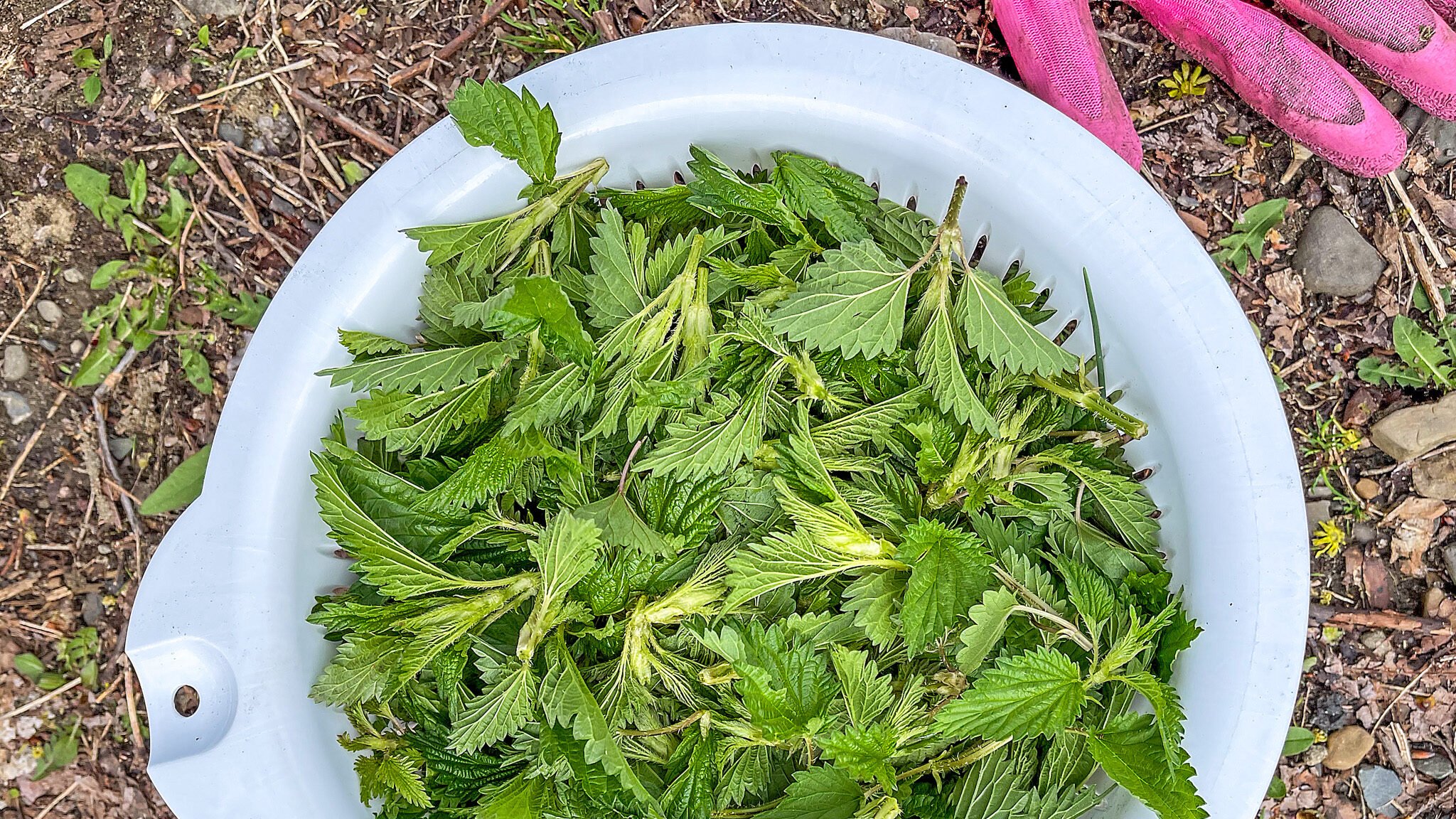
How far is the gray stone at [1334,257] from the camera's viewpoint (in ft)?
5.57

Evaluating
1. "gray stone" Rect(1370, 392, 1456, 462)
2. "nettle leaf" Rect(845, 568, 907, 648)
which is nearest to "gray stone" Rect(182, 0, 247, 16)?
"nettle leaf" Rect(845, 568, 907, 648)

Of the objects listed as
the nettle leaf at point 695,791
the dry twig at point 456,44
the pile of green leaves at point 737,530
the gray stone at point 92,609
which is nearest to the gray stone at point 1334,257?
the pile of green leaves at point 737,530

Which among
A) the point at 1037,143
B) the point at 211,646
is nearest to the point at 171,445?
the point at 211,646

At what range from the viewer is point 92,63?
1.72 metres

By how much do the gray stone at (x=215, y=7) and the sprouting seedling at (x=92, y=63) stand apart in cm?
16

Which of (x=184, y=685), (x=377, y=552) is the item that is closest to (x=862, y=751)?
(x=377, y=552)

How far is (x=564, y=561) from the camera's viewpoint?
1.14 metres

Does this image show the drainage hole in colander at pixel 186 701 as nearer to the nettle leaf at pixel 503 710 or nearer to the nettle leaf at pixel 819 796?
the nettle leaf at pixel 503 710

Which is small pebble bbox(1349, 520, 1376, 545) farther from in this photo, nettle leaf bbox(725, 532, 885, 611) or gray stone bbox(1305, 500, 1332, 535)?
nettle leaf bbox(725, 532, 885, 611)

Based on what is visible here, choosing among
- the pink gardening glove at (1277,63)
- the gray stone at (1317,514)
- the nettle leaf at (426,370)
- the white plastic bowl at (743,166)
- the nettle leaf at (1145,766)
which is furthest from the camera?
the gray stone at (1317,514)

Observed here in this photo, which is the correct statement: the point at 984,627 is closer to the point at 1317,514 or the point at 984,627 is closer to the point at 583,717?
A: the point at 583,717

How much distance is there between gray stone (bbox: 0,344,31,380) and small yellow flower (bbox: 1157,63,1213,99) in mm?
2146

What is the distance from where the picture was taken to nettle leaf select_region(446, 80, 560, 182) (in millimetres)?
1204

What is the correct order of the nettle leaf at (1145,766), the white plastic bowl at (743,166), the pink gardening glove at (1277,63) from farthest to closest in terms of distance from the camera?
1. the pink gardening glove at (1277,63)
2. the white plastic bowl at (743,166)
3. the nettle leaf at (1145,766)
